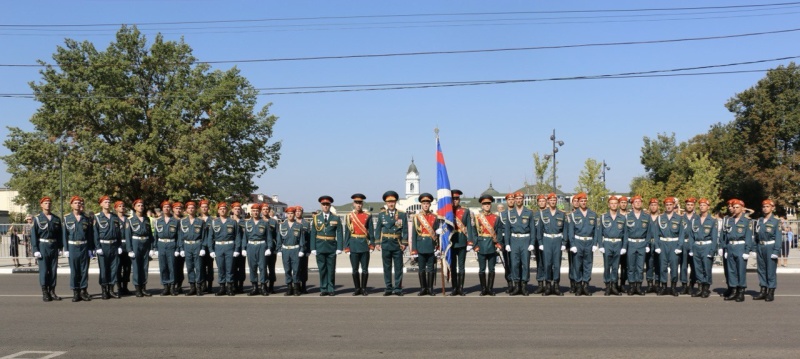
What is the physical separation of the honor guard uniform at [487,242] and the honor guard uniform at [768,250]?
4194 mm

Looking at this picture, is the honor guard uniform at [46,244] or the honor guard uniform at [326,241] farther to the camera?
the honor guard uniform at [326,241]

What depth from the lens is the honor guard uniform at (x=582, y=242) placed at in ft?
41.9

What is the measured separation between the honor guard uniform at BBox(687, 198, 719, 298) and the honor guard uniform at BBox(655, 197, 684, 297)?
0.24m

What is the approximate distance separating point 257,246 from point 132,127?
27.1 m

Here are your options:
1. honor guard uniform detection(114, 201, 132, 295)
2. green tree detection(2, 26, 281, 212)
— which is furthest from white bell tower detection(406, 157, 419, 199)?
honor guard uniform detection(114, 201, 132, 295)

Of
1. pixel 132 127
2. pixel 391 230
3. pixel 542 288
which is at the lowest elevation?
pixel 542 288

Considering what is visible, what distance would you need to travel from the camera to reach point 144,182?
123 feet

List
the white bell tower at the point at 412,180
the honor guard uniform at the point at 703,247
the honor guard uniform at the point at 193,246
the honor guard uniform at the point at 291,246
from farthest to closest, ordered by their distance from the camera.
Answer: the white bell tower at the point at 412,180 → the honor guard uniform at the point at 193,246 → the honor guard uniform at the point at 291,246 → the honor guard uniform at the point at 703,247

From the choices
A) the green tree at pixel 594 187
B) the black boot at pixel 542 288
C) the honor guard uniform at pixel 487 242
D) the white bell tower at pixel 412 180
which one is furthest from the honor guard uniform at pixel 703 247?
the white bell tower at pixel 412 180

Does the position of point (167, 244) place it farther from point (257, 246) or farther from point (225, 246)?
point (257, 246)

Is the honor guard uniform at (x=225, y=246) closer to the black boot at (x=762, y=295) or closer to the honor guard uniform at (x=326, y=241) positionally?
the honor guard uniform at (x=326, y=241)

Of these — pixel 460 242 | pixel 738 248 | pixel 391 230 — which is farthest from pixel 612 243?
pixel 391 230

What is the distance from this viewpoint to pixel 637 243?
42.0ft

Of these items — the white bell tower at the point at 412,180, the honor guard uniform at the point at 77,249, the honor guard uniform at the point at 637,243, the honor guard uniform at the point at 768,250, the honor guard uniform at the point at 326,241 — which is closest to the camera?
the honor guard uniform at the point at 768,250
